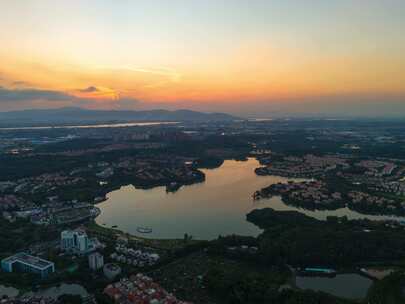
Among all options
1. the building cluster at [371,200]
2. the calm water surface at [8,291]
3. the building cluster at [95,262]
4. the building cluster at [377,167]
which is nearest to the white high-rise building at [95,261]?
the building cluster at [95,262]

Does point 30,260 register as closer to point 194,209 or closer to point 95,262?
point 95,262

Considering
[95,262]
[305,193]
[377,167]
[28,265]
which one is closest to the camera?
[28,265]

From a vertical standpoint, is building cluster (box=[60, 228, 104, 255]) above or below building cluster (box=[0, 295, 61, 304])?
above

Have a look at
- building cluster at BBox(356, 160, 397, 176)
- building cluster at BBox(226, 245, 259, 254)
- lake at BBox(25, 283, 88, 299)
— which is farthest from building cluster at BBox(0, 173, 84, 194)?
building cluster at BBox(356, 160, 397, 176)

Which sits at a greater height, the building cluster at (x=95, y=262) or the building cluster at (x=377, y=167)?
the building cluster at (x=377, y=167)

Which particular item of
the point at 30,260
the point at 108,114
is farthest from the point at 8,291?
the point at 108,114

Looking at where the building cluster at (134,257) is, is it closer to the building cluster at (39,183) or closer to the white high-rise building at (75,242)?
the white high-rise building at (75,242)

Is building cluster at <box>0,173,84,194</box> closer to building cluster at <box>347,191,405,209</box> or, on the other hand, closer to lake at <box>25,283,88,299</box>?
lake at <box>25,283,88,299</box>
